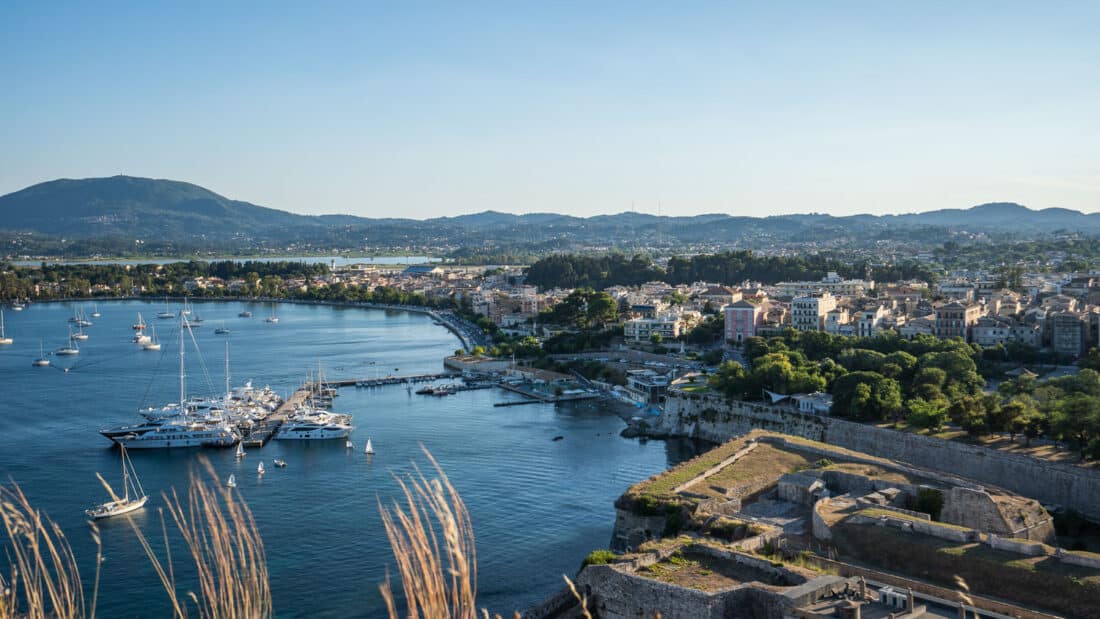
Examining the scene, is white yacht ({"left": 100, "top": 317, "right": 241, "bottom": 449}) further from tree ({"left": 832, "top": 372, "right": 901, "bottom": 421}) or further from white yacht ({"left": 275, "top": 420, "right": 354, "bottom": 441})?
tree ({"left": 832, "top": 372, "right": 901, "bottom": 421})

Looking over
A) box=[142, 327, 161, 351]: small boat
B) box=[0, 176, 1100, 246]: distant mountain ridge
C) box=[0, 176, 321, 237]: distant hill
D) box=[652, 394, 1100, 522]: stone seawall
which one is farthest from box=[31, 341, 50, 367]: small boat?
box=[0, 176, 321, 237]: distant hill

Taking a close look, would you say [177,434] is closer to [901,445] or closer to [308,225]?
[901,445]

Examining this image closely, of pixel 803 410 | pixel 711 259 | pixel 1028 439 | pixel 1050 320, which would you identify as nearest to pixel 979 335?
pixel 1050 320

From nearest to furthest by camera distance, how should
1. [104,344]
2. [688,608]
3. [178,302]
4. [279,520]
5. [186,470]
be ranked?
1. [688,608]
2. [279,520]
3. [186,470]
4. [104,344]
5. [178,302]

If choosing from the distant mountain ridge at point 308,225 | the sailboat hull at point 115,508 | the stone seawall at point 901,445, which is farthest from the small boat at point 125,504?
the distant mountain ridge at point 308,225

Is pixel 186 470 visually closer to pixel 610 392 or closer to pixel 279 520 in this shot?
pixel 279 520

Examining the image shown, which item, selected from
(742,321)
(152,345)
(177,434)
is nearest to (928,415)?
(742,321)

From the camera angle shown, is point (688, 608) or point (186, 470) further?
point (186, 470)
